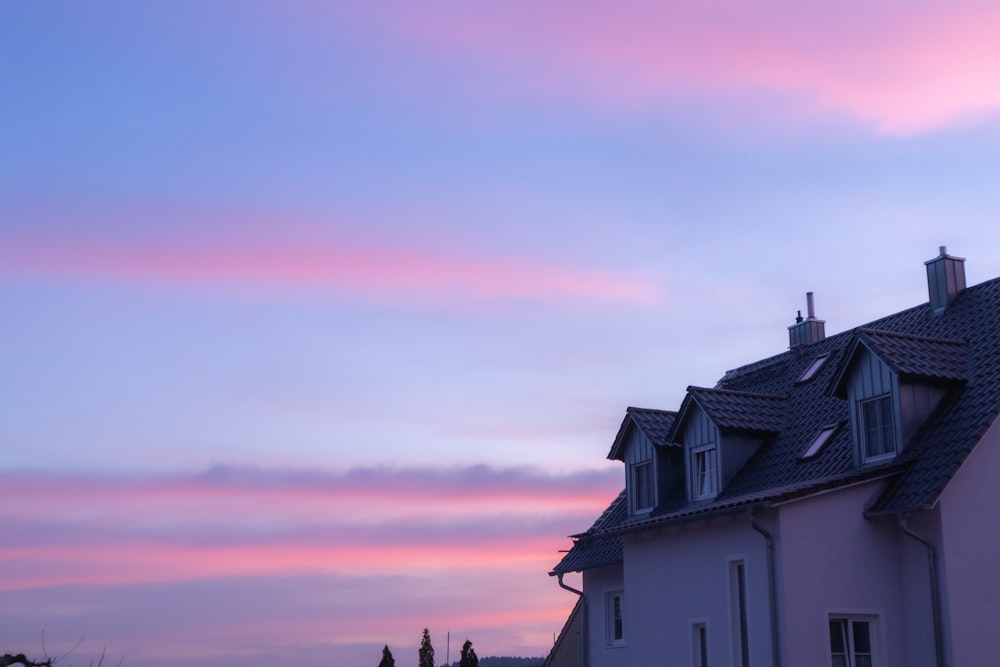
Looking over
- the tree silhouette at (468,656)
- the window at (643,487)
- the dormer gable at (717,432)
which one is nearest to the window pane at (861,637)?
the dormer gable at (717,432)

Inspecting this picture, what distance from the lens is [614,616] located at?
3114 centimetres

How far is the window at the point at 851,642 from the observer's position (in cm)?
2177

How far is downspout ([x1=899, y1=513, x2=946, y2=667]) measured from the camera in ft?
68.9

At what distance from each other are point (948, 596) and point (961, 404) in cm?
372

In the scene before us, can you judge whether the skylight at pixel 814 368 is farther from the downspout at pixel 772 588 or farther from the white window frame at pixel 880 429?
the downspout at pixel 772 588

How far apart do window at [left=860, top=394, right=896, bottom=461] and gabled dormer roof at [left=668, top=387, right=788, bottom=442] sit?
343 cm

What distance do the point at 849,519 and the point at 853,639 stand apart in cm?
220

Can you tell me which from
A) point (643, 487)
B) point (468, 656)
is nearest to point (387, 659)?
point (468, 656)

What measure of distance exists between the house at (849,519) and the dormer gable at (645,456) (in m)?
0.54

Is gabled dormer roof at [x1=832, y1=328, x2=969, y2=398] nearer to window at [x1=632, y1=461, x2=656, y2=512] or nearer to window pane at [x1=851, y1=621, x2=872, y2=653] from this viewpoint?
window pane at [x1=851, y1=621, x2=872, y2=653]

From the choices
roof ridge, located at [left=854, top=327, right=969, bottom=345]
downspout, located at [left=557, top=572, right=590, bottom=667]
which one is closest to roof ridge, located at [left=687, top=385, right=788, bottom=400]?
roof ridge, located at [left=854, top=327, right=969, bottom=345]

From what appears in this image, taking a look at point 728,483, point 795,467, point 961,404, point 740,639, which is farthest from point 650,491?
point 961,404

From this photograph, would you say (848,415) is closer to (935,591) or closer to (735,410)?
(735,410)

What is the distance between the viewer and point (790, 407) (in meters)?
28.0
